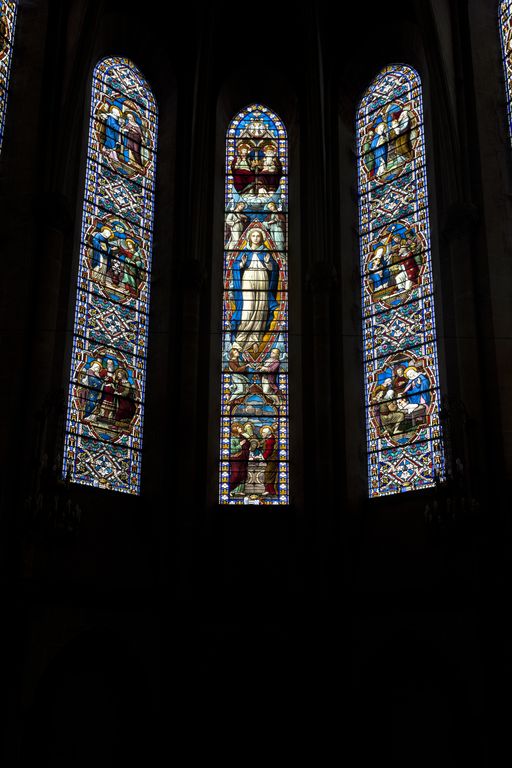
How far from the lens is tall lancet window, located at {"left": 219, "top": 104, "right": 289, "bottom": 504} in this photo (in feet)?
51.4

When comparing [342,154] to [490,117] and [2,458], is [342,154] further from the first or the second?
[2,458]

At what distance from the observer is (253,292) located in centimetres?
1684

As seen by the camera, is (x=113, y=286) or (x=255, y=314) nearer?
(x=113, y=286)

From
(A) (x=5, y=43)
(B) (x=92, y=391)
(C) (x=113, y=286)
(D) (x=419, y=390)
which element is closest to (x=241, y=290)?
(C) (x=113, y=286)

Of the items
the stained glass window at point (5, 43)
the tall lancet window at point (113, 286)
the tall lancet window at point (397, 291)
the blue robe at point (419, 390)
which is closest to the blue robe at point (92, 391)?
the tall lancet window at point (113, 286)

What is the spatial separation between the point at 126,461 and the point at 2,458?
2474 mm

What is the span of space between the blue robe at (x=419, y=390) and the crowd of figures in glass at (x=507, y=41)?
449 centimetres

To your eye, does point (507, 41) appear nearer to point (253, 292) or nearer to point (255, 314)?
point (253, 292)

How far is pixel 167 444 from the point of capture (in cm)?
1519

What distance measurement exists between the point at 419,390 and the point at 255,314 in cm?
316

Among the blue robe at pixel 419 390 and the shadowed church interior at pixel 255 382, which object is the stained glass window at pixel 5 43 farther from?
the blue robe at pixel 419 390

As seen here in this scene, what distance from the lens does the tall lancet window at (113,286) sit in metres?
14.9

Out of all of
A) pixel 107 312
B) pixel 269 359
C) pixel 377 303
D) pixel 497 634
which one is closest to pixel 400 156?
pixel 377 303

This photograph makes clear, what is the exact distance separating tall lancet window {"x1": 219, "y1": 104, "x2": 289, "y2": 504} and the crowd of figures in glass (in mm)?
4044
